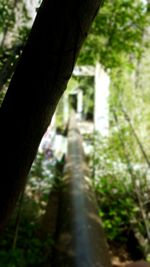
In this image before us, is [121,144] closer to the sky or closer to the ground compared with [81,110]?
closer to the sky

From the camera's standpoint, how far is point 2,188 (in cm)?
127

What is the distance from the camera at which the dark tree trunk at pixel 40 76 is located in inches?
42.1

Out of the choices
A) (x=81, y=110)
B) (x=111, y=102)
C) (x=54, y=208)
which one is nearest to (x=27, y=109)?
(x=54, y=208)

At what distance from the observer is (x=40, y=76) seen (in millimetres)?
1110

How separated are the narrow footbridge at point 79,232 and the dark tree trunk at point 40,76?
1.56m

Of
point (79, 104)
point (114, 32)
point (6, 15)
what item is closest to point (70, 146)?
point (114, 32)

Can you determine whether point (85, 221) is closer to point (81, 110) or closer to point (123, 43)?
point (123, 43)

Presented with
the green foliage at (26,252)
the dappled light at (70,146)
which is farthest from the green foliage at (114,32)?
the green foliage at (26,252)

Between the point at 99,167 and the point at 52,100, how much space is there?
638 centimetres

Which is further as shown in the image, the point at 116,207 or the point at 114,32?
the point at 116,207

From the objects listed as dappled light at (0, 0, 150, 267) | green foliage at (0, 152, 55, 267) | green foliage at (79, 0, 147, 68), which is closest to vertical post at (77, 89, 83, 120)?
dappled light at (0, 0, 150, 267)

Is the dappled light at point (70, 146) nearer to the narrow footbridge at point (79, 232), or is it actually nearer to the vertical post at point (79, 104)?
the narrow footbridge at point (79, 232)

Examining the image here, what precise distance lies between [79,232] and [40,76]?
223 centimetres

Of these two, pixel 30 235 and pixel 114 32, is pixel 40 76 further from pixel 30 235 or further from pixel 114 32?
pixel 114 32
